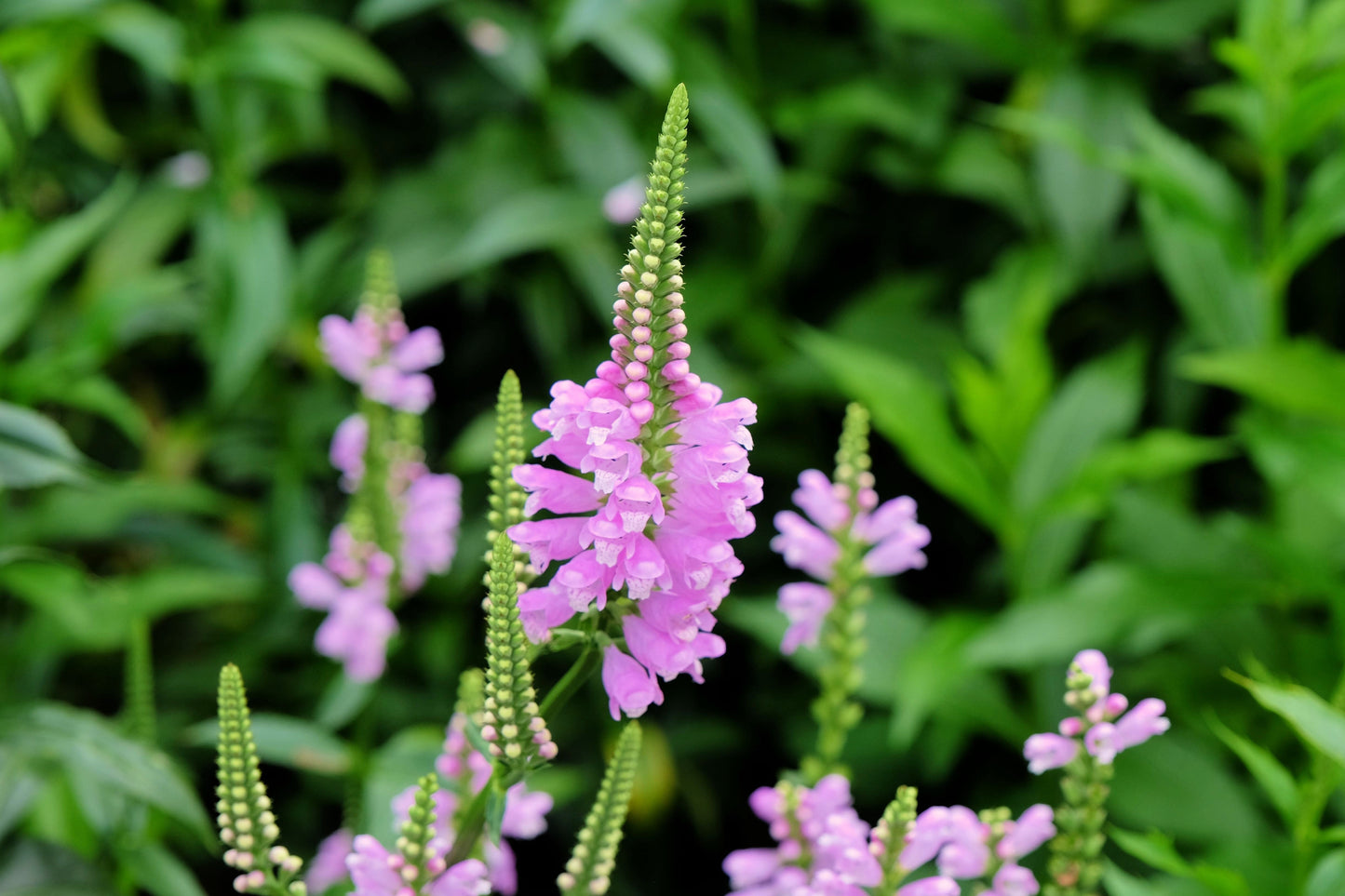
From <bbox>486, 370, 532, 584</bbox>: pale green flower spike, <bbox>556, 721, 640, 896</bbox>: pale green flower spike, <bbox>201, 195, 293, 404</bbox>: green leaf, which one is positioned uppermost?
<bbox>201, 195, 293, 404</bbox>: green leaf

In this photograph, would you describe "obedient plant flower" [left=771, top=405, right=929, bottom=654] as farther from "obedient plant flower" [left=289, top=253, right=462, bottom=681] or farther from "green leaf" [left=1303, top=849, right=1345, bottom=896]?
A: "obedient plant flower" [left=289, top=253, right=462, bottom=681]

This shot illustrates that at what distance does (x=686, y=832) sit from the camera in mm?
2727

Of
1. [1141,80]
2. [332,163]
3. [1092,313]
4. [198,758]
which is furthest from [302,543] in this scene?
[1141,80]

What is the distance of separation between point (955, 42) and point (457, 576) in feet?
5.28

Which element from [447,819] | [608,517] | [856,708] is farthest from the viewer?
[856,708]

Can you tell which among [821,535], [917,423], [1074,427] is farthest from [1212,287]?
[821,535]

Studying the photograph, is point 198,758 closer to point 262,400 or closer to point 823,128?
point 262,400

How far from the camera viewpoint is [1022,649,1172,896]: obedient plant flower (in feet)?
3.04

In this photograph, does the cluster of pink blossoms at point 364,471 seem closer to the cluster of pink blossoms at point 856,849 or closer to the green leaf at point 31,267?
the green leaf at point 31,267

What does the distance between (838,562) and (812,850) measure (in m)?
0.29

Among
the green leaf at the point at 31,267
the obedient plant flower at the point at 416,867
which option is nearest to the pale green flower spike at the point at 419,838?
the obedient plant flower at the point at 416,867

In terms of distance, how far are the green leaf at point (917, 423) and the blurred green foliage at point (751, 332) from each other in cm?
1

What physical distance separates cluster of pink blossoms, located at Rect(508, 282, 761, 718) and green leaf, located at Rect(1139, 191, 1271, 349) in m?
1.55

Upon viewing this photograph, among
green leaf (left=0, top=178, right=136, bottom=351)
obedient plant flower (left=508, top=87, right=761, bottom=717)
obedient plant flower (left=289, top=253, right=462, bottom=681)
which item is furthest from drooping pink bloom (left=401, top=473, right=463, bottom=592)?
obedient plant flower (left=508, top=87, right=761, bottom=717)
